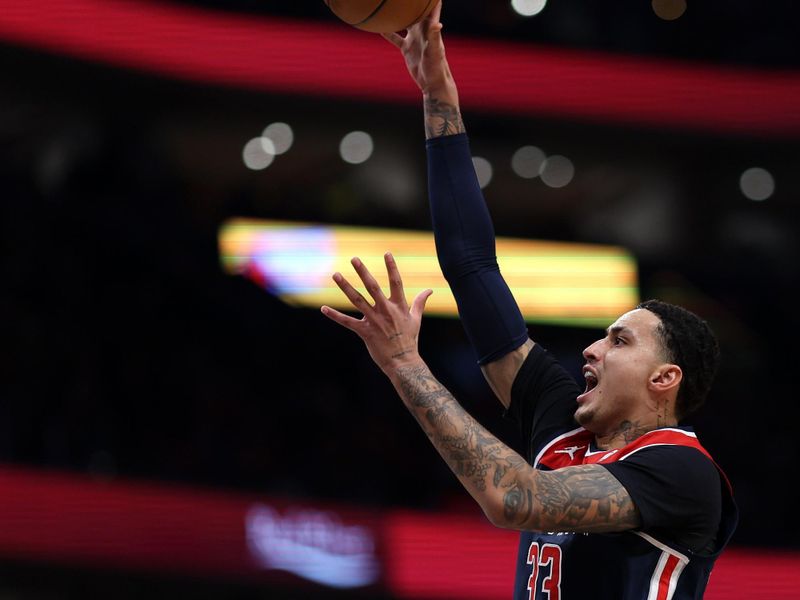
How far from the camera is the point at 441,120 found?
11.2ft

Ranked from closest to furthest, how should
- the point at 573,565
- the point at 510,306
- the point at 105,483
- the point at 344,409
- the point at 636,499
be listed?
the point at 636,499, the point at 573,565, the point at 510,306, the point at 105,483, the point at 344,409

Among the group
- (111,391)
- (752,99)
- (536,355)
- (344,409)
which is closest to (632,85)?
(752,99)

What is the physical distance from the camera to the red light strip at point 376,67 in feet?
34.0

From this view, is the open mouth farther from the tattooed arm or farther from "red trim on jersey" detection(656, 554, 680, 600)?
the tattooed arm

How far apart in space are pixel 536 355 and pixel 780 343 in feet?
33.1

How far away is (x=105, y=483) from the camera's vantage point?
349 inches

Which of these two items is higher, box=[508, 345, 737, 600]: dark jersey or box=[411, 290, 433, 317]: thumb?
box=[411, 290, 433, 317]: thumb

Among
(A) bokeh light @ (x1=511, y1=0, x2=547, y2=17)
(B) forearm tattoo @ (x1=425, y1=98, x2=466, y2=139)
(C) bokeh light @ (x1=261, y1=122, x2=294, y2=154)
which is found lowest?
(B) forearm tattoo @ (x1=425, y1=98, x2=466, y2=139)

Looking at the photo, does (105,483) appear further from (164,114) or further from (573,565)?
(573,565)

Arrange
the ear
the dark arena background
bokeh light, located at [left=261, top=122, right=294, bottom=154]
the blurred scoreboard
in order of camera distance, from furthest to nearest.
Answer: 1. bokeh light, located at [left=261, top=122, right=294, bottom=154]
2. the blurred scoreboard
3. the dark arena background
4. the ear

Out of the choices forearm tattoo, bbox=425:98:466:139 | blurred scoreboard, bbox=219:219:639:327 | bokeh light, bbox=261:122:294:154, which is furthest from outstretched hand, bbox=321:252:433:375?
bokeh light, bbox=261:122:294:154

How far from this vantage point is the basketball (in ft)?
10.8

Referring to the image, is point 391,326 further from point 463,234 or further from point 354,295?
point 463,234

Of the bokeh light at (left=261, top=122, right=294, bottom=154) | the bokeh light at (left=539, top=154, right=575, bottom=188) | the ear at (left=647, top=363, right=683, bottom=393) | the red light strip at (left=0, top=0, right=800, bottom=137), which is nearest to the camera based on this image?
the ear at (left=647, top=363, right=683, bottom=393)
